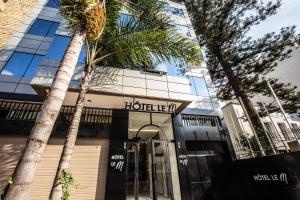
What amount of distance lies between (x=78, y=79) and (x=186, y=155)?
19.9 ft

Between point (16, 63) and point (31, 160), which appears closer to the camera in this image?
point (31, 160)

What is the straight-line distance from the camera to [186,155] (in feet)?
27.3

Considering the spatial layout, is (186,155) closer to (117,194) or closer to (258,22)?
(117,194)

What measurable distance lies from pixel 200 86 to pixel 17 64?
34.2ft

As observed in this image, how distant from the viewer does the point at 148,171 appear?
27.3ft

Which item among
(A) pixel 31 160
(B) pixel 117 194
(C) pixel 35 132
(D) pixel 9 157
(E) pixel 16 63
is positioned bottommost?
(B) pixel 117 194

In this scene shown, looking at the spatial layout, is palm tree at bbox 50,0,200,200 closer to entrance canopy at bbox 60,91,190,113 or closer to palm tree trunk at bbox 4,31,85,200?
entrance canopy at bbox 60,91,190,113

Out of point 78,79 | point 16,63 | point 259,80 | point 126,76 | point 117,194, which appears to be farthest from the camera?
point 259,80

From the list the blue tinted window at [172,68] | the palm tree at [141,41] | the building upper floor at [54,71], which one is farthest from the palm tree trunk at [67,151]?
the blue tinted window at [172,68]

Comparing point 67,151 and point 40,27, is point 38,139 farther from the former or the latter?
point 40,27

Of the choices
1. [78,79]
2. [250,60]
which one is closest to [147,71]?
[78,79]

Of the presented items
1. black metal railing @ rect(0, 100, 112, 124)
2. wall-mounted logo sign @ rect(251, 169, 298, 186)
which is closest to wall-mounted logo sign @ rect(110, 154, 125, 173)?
black metal railing @ rect(0, 100, 112, 124)

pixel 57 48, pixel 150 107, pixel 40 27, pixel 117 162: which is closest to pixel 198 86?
pixel 150 107

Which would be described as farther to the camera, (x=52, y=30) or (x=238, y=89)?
(x=238, y=89)
